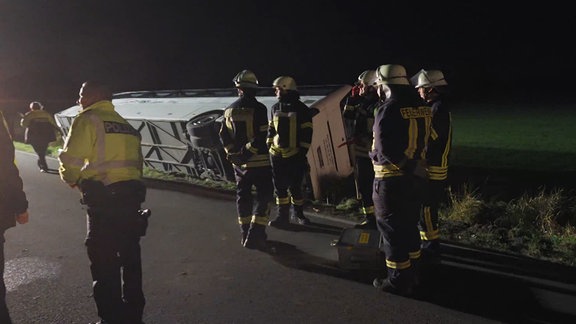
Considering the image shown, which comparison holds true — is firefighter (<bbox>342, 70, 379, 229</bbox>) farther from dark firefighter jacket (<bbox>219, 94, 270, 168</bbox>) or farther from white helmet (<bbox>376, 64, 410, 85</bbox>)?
white helmet (<bbox>376, 64, 410, 85</bbox>)

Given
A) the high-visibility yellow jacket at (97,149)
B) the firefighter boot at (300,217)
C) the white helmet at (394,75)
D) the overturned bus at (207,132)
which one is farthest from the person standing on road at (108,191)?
the overturned bus at (207,132)

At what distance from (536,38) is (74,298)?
1711 inches

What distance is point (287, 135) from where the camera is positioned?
19.0 ft

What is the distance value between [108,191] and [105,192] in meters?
0.02

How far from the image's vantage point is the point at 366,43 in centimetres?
3966

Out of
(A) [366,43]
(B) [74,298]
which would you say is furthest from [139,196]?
(A) [366,43]

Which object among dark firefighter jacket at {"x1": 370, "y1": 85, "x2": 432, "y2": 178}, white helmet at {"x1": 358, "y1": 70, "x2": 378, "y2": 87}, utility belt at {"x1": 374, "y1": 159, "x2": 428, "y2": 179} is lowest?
utility belt at {"x1": 374, "y1": 159, "x2": 428, "y2": 179}

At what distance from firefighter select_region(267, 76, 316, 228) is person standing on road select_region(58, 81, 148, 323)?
7.54 ft

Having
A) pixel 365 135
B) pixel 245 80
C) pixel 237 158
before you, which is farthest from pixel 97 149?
pixel 365 135

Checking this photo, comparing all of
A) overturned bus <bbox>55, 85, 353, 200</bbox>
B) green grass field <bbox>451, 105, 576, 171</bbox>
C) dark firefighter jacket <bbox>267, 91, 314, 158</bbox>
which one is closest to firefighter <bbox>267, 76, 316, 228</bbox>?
dark firefighter jacket <bbox>267, 91, 314, 158</bbox>

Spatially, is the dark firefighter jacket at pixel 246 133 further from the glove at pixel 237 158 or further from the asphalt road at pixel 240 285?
the asphalt road at pixel 240 285

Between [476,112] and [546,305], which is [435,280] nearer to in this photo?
[546,305]

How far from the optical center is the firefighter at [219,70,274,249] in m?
5.37

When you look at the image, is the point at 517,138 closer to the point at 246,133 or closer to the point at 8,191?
the point at 246,133
